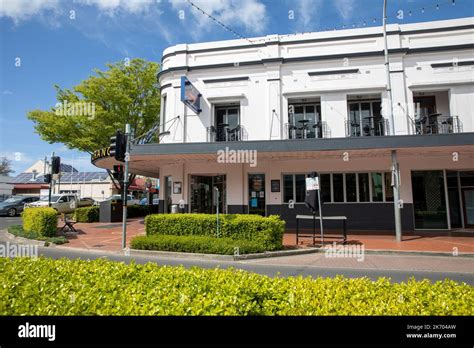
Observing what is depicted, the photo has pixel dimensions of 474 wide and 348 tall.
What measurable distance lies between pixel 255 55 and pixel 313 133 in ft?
18.5

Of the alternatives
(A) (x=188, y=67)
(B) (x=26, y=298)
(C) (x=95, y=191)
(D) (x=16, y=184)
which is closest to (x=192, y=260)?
(B) (x=26, y=298)

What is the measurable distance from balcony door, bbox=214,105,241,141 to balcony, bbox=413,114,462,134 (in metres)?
9.25

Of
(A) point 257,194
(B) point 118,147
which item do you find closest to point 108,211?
(A) point 257,194

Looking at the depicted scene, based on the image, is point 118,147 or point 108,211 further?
point 108,211

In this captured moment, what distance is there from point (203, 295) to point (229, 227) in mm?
7630

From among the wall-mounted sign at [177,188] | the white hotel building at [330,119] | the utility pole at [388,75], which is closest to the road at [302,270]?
the white hotel building at [330,119]

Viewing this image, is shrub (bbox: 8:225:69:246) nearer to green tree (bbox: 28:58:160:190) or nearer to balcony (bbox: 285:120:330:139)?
green tree (bbox: 28:58:160:190)

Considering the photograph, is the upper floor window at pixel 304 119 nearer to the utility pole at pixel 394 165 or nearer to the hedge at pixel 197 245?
the utility pole at pixel 394 165

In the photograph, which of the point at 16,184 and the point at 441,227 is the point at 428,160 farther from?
the point at 16,184

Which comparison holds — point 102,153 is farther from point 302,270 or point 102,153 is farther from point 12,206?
point 12,206

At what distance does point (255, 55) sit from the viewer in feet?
54.4

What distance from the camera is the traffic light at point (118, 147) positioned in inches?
398

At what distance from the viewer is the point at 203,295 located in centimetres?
274

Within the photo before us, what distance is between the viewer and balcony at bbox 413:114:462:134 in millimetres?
14367
